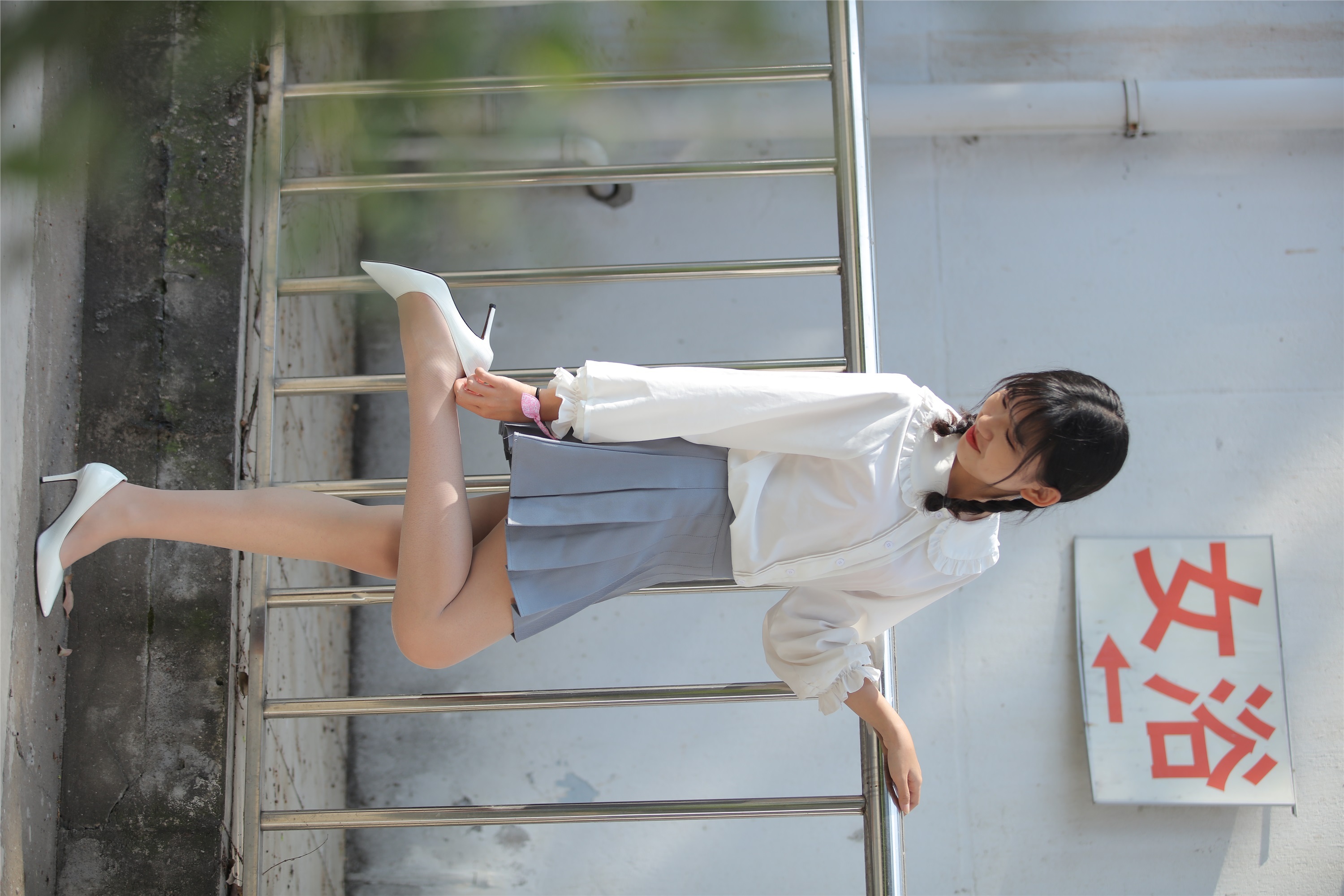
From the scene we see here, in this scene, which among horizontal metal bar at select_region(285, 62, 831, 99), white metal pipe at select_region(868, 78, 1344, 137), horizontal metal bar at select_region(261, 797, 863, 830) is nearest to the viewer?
horizontal metal bar at select_region(285, 62, 831, 99)

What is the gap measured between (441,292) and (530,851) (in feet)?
4.75

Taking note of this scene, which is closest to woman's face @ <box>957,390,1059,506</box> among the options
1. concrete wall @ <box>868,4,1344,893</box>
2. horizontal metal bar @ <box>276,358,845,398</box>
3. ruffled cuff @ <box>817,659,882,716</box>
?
ruffled cuff @ <box>817,659,882,716</box>

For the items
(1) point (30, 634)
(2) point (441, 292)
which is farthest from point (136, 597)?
(2) point (441, 292)

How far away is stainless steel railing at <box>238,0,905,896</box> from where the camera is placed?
145cm

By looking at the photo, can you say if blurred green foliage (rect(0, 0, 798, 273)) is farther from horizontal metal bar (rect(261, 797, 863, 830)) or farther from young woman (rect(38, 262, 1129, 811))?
horizontal metal bar (rect(261, 797, 863, 830))

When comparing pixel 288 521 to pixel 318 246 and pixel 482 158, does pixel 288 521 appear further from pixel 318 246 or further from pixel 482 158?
pixel 482 158

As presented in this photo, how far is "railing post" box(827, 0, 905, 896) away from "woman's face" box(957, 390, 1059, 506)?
356 mm

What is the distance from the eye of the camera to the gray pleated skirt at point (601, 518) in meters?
1.21

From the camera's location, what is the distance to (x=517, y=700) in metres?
1.49

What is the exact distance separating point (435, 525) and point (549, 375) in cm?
50

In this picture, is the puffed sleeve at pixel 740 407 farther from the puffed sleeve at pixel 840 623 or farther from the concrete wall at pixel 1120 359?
the concrete wall at pixel 1120 359

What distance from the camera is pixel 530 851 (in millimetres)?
2141

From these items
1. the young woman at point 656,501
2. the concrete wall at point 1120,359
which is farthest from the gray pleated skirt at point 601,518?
the concrete wall at point 1120,359

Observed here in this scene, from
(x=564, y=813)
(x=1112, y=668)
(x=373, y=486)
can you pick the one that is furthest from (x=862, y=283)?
(x=1112, y=668)
